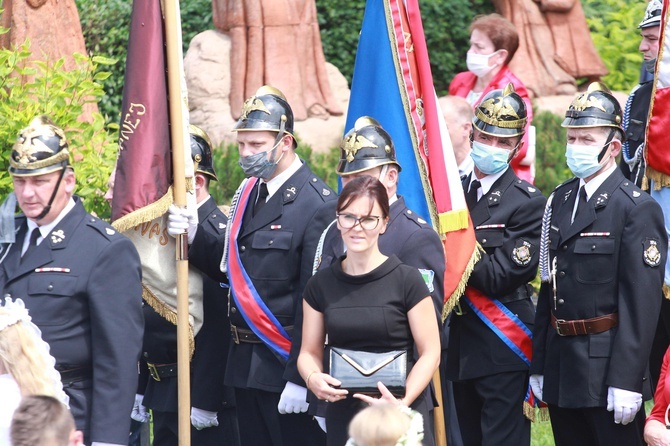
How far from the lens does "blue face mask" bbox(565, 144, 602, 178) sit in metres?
6.13

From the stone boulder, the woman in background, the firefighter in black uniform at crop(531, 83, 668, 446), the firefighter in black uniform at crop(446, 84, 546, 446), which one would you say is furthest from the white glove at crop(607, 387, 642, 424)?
the stone boulder

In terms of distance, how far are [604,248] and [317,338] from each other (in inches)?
60.1

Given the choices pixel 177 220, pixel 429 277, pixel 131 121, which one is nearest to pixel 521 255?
pixel 429 277

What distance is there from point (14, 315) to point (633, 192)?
2961mm

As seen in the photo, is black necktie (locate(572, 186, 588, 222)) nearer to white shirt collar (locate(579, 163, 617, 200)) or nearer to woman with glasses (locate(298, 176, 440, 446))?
white shirt collar (locate(579, 163, 617, 200))

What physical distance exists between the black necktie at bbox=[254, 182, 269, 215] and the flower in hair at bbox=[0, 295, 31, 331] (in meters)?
1.73

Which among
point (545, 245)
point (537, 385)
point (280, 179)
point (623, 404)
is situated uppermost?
point (280, 179)

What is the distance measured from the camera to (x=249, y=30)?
41.0 feet

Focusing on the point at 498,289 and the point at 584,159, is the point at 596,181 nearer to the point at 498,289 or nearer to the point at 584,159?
the point at 584,159

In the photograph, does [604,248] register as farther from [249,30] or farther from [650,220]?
[249,30]

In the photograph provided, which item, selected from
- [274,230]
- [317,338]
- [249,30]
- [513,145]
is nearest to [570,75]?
[249,30]

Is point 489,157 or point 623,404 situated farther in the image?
point 489,157

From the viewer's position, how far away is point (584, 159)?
614 cm

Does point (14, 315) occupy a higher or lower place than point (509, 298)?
higher
